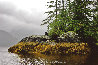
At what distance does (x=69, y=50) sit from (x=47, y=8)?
59.1 feet

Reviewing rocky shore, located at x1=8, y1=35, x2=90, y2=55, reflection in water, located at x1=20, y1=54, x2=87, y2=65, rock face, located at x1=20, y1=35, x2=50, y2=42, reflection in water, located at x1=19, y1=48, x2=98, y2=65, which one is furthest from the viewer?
rock face, located at x1=20, y1=35, x2=50, y2=42

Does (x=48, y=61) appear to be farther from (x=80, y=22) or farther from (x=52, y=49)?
(x=80, y=22)

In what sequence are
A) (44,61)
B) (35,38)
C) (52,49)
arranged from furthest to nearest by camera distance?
(35,38) → (52,49) → (44,61)

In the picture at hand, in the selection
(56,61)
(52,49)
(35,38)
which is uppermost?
(35,38)

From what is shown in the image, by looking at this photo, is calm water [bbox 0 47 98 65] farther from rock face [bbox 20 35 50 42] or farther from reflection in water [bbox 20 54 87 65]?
rock face [bbox 20 35 50 42]

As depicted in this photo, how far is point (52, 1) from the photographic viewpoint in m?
A: 32.8

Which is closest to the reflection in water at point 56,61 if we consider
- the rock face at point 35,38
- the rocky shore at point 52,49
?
the rocky shore at point 52,49

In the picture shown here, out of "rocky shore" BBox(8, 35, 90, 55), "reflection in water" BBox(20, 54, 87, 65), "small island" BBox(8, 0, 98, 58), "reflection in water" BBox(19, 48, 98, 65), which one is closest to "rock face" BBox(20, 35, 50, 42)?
"small island" BBox(8, 0, 98, 58)

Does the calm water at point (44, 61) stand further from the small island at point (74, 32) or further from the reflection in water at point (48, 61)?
the small island at point (74, 32)

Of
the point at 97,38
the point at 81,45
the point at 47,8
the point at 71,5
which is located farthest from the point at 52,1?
the point at 81,45

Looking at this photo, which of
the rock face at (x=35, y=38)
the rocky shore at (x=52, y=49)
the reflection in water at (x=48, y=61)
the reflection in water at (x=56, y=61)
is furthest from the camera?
the rock face at (x=35, y=38)

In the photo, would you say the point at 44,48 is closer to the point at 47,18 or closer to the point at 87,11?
the point at 87,11

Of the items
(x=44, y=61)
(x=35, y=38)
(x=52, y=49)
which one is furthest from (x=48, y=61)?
(x=35, y=38)

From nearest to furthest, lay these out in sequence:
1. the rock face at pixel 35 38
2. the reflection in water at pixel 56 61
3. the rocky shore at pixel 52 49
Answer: the reflection in water at pixel 56 61
the rocky shore at pixel 52 49
the rock face at pixel 35 38
